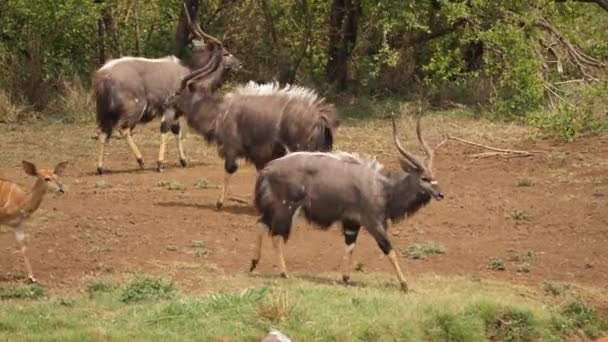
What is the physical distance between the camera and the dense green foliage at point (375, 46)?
18891 mm

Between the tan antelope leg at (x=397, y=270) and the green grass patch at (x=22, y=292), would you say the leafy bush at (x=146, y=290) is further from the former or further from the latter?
the tan antelope leg at (x=397, y=270)

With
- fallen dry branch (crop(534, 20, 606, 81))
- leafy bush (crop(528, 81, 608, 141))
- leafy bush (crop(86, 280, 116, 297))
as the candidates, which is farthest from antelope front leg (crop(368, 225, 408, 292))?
fallen dry branch (crop(534, 20, 606, 81))

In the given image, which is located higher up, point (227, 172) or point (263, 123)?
point (263, 123)

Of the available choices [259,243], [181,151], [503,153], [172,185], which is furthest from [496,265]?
[181,151]

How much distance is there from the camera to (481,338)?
990 centimetres

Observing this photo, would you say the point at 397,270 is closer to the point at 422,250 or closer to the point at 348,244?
the point at 348,244

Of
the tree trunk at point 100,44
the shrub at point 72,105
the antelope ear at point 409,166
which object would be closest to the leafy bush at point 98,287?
the antelope ear at point 409,166

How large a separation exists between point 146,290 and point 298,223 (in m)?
3.27

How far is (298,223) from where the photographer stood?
508 inches

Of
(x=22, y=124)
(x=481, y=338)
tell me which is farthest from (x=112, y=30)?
(x=481, y=338)

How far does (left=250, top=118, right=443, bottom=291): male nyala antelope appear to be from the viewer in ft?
35.3

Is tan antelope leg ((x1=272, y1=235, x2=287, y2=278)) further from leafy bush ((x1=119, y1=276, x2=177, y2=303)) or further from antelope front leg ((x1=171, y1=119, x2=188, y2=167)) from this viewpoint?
antelope front leg ((x1=171, y1=119, x2=188, y2=167))

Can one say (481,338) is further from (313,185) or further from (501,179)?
(501,179)

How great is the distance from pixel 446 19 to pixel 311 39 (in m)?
2.94
